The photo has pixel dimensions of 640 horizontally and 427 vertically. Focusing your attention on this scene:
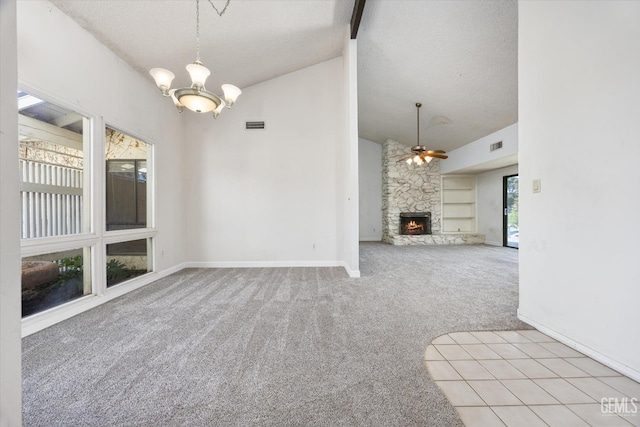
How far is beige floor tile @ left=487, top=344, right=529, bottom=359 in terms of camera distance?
1731 mm

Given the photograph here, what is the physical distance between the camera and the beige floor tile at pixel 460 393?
1314 millimetres

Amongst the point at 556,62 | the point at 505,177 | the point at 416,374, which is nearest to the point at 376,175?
the point at 505,177

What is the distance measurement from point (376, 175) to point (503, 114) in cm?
418

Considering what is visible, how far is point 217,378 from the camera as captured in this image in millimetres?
1487

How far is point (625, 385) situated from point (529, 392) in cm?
60

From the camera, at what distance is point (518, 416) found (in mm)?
1230

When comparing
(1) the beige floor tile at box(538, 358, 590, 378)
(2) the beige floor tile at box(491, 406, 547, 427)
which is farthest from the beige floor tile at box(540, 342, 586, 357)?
(2) the beige floor tile at box(491, 406, 547, 427)

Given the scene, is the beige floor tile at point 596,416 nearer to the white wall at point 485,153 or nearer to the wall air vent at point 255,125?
the wall air vent at point 255,125

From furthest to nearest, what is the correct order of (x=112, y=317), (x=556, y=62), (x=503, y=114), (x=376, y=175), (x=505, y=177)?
(x=376, y=175) → (x=505, y=177) → (x=503, y=114) → (x=112, y=317) → (x=556, y=62)

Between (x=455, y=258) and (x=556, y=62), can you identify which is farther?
(x=455, y=258)

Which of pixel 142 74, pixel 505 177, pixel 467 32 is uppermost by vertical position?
pixel 467 32

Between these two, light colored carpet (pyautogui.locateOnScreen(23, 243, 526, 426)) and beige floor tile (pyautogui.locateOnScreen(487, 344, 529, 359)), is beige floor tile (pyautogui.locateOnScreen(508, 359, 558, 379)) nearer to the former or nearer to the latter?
beige floor tile (pyautogui.locateOnScreen(487, 344, 529, 359))

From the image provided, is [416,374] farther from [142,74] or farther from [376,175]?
[376,175]

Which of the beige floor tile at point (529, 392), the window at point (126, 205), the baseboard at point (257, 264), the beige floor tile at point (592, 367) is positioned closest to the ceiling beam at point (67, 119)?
the window at point (126, 205)
